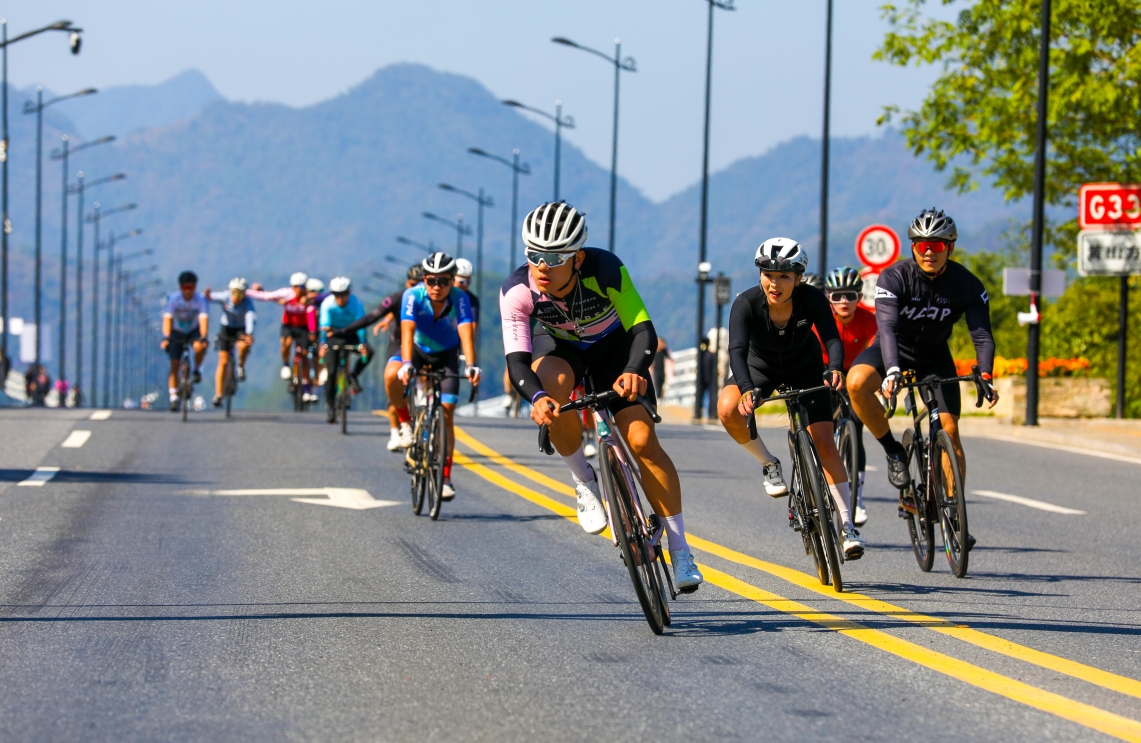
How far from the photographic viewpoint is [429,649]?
6371mm

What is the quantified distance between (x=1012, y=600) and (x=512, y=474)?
25.6 ft

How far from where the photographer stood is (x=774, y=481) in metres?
8.76

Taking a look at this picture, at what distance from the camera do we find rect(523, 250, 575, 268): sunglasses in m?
6.77

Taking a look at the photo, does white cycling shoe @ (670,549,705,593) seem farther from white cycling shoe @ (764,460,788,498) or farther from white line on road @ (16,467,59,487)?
white line on road @ (16,467,59,487)

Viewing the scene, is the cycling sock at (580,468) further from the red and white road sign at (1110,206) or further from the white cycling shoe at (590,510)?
the red and white road sign at (1110,206)

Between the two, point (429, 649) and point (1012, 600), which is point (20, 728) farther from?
point (1012, 600)

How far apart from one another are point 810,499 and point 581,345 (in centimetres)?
158

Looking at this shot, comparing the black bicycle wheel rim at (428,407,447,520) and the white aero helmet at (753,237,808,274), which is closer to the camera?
the white aero helmet at (753,237,808,274)

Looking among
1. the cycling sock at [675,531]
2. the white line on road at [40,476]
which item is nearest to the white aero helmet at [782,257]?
the cycling sock at [675,531]

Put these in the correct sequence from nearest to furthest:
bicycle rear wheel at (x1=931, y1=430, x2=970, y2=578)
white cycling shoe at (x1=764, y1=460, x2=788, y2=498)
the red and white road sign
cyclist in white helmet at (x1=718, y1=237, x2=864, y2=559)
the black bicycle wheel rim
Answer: cyclist in white helmet at (x1=718, y1=237, x2=864, y2=559), bicycle rear wheel at (x1=931, y1=430, x2=970, y2=578), white cycling shoe at (x1=764, y1=460, x2=788, y2=498), the black bicycle wheel rim, the red and white road sign

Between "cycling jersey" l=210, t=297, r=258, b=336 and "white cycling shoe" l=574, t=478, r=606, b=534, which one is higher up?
"cycling jersey" l=210, t=297, r=258, b=336

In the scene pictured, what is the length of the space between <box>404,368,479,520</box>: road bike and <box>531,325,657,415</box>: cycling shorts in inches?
166

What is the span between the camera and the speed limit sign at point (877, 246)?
75.9ft

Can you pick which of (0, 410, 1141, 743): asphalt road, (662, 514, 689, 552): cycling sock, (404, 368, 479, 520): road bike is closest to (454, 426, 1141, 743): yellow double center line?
(0, 410, 1141, 743): asphalt road
